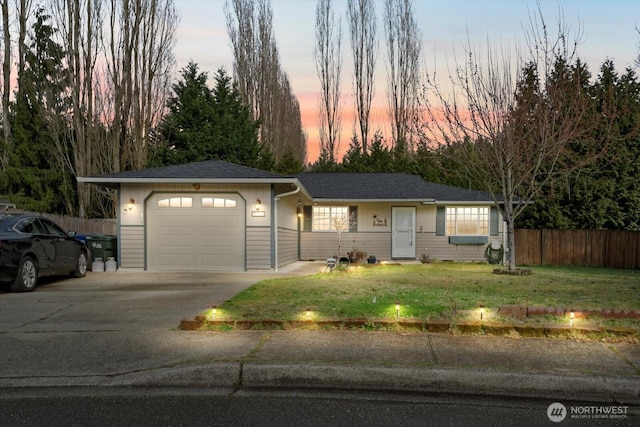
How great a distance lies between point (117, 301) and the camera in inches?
331

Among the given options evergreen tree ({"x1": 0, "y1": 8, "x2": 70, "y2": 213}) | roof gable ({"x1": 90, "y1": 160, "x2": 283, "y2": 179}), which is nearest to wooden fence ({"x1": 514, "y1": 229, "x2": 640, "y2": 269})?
roof gable ({"x1": 90, "y1": 160, "x2": 283, "y2": 179})

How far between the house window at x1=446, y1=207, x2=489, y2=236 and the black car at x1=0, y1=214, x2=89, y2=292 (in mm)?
12551

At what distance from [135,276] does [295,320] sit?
7.94 m

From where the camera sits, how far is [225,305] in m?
7.72

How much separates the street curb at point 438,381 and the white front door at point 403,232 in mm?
14672

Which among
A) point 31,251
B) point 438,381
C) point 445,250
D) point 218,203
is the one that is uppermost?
point 218,203

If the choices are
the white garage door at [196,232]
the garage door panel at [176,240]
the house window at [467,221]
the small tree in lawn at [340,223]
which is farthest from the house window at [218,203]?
the house window at [467,221]

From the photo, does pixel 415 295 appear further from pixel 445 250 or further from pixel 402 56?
pixel 402 56

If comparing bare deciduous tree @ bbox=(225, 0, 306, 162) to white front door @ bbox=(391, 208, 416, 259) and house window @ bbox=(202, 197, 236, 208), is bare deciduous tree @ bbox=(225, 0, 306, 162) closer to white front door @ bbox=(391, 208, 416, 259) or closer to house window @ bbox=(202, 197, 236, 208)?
white front door @ bbox=(391, 208, 416, 259)

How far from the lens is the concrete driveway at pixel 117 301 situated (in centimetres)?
647

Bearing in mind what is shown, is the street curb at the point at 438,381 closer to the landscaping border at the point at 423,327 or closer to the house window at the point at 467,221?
the landscaping border at the point at 423,327

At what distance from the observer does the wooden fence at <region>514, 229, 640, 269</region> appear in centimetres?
1769

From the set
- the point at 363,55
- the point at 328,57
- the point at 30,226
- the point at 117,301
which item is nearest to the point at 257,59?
the point at 328,57

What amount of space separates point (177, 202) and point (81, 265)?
2.88 m
